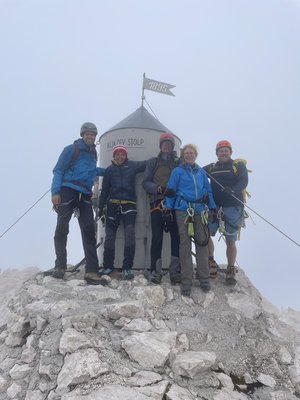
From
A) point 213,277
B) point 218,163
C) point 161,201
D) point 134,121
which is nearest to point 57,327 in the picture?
point 161,201

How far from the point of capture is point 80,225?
27.4ft

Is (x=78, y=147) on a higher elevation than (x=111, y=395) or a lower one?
higher

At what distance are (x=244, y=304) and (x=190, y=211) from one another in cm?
221

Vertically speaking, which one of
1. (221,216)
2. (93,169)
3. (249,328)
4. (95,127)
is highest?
(95,127)

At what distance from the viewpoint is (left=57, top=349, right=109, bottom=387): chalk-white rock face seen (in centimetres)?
492

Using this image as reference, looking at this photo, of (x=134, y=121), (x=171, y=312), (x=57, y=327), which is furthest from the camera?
(x=134, y=121)

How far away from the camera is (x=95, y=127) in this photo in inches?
329

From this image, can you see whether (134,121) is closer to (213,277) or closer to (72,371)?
(213,277)

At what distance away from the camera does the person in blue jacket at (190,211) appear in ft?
24.9

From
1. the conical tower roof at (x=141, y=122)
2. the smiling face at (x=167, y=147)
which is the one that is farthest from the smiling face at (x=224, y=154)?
the conical tower roof at (x=141, y=122)

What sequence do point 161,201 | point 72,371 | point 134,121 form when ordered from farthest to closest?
point 134,121 < point 161,201 < point 72,371

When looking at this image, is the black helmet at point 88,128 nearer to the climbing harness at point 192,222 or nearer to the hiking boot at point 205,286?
the climbing harness at point 192,222

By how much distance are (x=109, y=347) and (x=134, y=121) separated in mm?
5749

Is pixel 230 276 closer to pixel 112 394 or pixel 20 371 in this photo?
pixel 112 394
